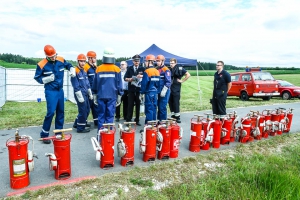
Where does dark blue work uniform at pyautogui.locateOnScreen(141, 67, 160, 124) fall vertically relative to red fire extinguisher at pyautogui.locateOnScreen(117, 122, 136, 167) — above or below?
above

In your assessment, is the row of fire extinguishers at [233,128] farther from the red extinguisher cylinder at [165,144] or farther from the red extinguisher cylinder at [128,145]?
the red extinguisher cylinder at [128,145]

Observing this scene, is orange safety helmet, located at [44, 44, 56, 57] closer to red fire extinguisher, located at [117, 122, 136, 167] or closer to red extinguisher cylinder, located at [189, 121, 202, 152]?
red fire extinguisher, located at [117, 122, 136, 167]

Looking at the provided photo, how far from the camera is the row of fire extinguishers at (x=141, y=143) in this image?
3.95m

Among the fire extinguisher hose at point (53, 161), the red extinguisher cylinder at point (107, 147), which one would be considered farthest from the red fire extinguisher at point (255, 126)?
the fire extinguisher hose at point (53, 161)

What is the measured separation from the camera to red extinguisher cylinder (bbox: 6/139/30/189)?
325 centimetres

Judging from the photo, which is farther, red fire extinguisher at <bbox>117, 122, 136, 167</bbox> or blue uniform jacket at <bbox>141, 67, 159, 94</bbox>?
blue uniform jacket at <bbox>141, 67, 159, 94</bbox>

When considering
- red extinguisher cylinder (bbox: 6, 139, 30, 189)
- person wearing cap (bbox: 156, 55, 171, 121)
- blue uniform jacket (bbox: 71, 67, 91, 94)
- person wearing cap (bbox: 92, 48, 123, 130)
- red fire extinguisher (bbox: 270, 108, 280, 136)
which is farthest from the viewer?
person wearing cap (bbox: 156, 55, 171, 121)

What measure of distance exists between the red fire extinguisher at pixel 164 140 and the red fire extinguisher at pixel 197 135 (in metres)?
0.67

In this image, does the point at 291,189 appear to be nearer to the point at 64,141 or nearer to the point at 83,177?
the point at 83,177

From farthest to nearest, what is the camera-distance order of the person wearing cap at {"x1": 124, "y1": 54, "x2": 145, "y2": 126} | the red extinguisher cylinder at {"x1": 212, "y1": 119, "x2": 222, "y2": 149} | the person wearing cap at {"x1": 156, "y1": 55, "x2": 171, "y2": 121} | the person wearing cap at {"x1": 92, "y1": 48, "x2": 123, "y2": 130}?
the person wearing cap at {"x1": 124, "y1": 54, "x2": 145, "y2": 126} < the person wearing cap at {"x1": 156, "y1": 55, "x2": 171, "y2": 121} < the red extinguisher cylinder at {"x1": 212, "y1": 119, "x2": 222, "y2": 149} < the person wearing cap at {"x1": 92, "y1": 48, "x2": 123, "y2": 130}

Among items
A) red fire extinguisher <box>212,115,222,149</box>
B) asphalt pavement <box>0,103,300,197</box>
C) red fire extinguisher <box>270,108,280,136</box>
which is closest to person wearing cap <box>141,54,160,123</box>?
asphalt pavement <box>0,103,300,197</box>

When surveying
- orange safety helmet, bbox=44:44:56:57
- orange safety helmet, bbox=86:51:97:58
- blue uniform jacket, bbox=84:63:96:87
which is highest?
orange safety helmet, bbox=86:51:97:58

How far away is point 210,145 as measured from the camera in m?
5.50

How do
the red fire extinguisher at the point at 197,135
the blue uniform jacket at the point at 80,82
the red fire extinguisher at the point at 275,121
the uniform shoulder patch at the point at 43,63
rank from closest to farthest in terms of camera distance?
the red fire extinguisher at the point at 197,135
the uniform shoulder patch at the point at 43,63
the blue uniform jacket at the point at 80,82
the red fire extinguisher at the point at 275,121
